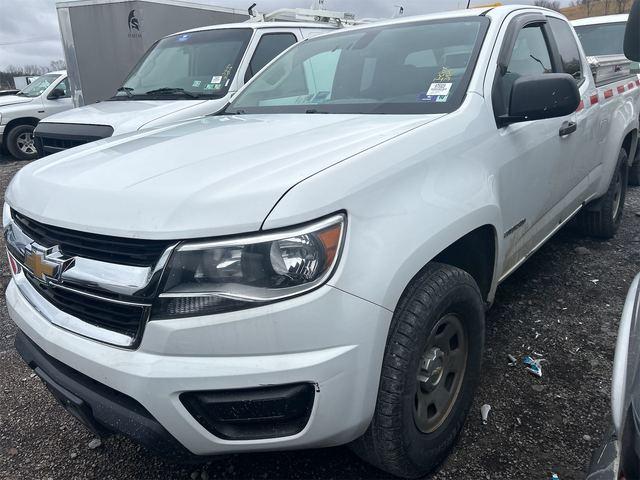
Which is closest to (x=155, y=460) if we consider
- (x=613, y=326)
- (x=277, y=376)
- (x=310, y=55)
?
(x=277, y=376)

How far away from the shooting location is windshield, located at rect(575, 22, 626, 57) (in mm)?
7027

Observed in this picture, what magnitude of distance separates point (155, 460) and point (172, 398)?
93 centimetres

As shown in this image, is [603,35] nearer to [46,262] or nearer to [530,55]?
[530,55]

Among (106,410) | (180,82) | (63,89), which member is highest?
(180,82)

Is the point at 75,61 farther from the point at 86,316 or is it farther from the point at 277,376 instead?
the point at 277,376

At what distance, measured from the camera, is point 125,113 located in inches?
179

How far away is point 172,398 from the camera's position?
4.86 feet

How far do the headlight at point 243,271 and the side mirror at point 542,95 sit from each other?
126 cm

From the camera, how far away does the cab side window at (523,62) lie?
7.80 ft

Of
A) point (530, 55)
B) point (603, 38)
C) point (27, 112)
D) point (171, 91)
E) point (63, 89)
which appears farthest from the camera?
point (63, 89)

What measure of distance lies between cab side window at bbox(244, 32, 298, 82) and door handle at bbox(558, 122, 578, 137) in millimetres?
3147

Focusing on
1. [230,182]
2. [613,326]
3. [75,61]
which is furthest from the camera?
[75,61]

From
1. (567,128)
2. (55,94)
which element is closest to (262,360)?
(567,128)

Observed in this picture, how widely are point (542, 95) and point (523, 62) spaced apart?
75cm
